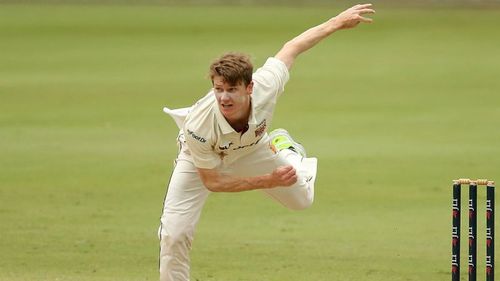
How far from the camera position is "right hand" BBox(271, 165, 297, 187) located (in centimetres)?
662

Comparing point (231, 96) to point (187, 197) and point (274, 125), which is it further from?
point (274, 125)

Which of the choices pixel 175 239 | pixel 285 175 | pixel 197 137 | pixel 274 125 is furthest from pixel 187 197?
pixel 274 125

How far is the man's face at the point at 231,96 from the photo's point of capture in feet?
21.7

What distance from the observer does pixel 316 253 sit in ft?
31.8

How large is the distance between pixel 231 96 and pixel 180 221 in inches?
32.9

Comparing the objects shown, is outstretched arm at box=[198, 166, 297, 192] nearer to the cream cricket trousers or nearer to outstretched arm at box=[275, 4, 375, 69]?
the cream cricket trousers

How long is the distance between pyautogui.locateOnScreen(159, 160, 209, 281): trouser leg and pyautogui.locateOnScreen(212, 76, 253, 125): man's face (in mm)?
589

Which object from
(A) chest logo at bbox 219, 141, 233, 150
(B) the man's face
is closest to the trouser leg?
(A) chest logo at bbox 219, 141, 233, 150

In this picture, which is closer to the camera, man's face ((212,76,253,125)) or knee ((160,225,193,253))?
man's face ((212,76,253,125))

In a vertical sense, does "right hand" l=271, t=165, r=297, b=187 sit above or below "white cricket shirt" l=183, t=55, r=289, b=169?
below

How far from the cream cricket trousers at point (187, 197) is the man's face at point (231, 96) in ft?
1.76

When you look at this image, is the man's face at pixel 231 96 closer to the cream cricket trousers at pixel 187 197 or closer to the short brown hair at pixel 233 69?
the short brown hair at pixel 233 69

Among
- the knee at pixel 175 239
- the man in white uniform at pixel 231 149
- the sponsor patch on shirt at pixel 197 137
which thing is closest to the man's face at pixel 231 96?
the man in white uniform at pixel 231 149

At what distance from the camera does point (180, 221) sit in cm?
702
